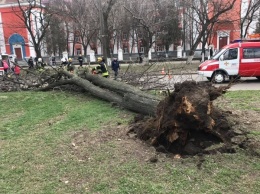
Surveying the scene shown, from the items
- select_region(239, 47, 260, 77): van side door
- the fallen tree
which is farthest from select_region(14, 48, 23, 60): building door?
the fallen tree

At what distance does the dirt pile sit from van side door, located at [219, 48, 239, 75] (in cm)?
963

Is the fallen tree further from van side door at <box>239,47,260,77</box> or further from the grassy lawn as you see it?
van side door at <box>239,47,260,77</box>

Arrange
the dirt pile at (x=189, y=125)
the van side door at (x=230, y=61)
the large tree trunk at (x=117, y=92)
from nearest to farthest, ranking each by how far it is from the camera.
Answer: the dirt pile at (x=189, y=125)
the large tree trunk at (x=117, y=92)
the van side door at (x=230, y=61)

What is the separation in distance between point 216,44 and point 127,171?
48412 mm

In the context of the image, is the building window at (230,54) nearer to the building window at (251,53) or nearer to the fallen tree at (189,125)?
the building window at (251,53)

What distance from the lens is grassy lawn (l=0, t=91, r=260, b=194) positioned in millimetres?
3434

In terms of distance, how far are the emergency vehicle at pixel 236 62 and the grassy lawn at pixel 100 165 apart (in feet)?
25.9

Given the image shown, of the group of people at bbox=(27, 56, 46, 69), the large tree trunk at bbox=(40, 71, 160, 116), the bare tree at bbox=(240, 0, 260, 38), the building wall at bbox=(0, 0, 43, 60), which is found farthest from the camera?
the building wall at bbox=(0, 0, 43, 60)

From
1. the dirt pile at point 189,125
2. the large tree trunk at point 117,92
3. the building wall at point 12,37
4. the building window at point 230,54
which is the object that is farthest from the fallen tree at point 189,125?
the building wall at point 12,37

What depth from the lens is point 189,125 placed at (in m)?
4.34

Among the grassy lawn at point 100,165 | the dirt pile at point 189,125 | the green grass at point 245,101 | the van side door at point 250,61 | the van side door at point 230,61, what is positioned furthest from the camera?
the van side door at point 230,61

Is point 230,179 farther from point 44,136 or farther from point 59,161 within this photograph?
point 44,136

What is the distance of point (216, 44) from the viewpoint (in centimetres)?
4856

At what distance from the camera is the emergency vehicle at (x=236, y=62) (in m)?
13.5
